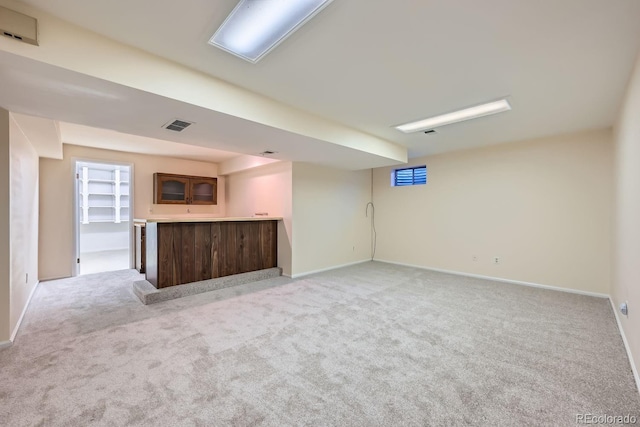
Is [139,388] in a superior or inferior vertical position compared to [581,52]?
inferior

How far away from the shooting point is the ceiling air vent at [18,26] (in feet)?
5.06

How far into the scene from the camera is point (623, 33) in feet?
5.89

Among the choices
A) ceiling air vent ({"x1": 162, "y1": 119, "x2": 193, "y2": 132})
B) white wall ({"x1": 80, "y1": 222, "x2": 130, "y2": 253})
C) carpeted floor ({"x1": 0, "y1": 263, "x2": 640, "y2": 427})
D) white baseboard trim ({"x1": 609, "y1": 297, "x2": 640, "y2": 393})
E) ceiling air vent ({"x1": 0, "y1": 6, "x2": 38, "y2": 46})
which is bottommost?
carpeted floor ({"x1": 0, "y1": 263, "x2": 640, "y2": 427})

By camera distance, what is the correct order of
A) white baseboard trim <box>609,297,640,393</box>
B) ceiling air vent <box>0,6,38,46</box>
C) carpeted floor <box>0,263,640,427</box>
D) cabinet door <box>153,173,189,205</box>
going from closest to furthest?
ceiling air vent <box>0,6,38,46</box> → carpeted floor <box>0,263,640,427</box> → white baseboard trim <box>609,297,640,393</box> → cabinet door <box>153,173,189,205</box>

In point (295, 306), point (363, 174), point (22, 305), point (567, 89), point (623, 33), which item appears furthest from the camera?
point (363, 174)

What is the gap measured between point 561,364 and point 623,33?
2.49m

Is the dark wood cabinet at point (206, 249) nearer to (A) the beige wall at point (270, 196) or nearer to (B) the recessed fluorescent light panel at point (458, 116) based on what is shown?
(A) the beige wall at point (270, 196)

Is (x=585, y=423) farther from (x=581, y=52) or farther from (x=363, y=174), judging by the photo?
(x=363, y=174)

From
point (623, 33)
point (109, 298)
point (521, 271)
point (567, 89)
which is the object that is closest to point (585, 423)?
point (623, 33)

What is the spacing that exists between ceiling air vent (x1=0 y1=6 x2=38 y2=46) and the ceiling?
0.12 m

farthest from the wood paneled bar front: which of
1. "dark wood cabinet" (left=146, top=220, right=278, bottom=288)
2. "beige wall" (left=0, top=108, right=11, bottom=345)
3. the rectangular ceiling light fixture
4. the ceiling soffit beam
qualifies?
the rectangular ceiling light fixture

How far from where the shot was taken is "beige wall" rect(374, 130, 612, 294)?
12.8 ft

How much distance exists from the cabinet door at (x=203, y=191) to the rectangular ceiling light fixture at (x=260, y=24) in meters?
5.26

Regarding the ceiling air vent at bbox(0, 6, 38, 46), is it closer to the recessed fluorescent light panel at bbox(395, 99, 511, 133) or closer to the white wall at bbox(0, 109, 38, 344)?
the white wall at bbox(0, 109, 38, 344)
